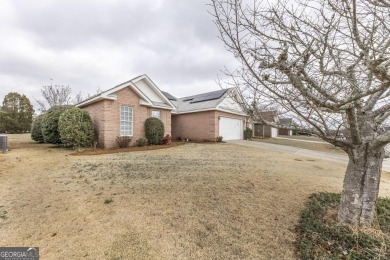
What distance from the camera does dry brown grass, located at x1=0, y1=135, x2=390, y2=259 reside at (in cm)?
273

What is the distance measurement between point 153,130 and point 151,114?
164 centimetres

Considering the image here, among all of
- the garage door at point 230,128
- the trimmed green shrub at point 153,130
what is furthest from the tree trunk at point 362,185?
the garage door at point 230,128

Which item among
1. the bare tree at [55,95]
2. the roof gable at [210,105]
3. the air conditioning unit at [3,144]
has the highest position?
the bare tree at [55,95]

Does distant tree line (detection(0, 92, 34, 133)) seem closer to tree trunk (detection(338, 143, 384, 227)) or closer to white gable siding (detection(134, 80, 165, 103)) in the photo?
white gable siding (detection(134, 80, 165, 103))

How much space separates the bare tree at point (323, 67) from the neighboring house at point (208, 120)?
13.0 meters

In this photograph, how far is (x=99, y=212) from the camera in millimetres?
3734

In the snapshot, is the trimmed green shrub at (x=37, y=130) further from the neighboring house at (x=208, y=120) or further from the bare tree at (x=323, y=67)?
the bare tree at (x=323, y=67)

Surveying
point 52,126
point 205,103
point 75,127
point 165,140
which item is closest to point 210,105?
point 205,103

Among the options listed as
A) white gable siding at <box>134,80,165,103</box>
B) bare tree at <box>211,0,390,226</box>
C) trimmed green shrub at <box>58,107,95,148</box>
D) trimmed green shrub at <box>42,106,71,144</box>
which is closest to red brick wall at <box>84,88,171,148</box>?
trimmed green shrub at <box>58,107,95,148</box>

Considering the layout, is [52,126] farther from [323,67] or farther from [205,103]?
[323,67]

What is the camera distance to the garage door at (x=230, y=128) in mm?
18344

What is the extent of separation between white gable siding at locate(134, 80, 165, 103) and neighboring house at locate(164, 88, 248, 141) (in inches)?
147

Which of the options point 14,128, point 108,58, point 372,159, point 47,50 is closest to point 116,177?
point 372,159

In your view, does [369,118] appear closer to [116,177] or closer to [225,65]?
[225,65]
